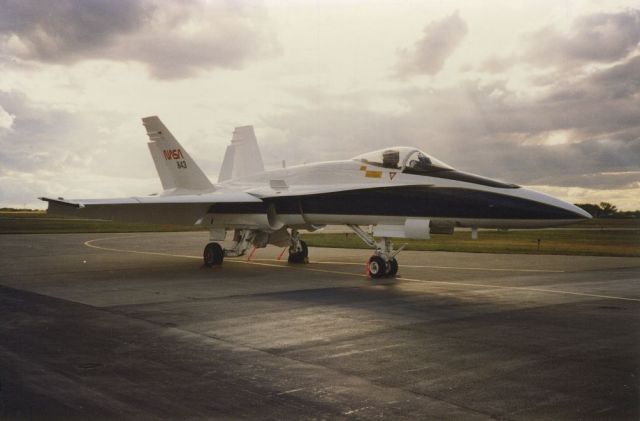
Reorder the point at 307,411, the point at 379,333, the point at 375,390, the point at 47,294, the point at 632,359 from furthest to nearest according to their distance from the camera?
1. the point at 47,294
2. the point at 379,333
3. the point at 632,359
4. the point at 375,390
5. the point at 307,411

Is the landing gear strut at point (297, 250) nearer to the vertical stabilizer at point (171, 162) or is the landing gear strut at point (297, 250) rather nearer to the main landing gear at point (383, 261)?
the vertical stabilizer at point (171, 162)

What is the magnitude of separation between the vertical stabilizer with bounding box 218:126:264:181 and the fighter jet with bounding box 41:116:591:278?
3.41m

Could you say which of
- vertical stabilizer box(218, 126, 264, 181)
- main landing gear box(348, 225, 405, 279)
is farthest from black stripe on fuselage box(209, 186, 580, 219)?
vertical stabilizer box(218, 126, 264, 181)

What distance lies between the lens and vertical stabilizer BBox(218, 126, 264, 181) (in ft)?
76.5

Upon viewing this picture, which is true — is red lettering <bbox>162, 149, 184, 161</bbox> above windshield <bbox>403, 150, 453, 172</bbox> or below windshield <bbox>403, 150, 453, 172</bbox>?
above

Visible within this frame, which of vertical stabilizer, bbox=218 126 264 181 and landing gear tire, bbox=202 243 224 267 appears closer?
landing gear tire, bbox=202 243 224 267

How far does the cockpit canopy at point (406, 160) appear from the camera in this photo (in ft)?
45.6

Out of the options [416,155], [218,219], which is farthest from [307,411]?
[218,219]

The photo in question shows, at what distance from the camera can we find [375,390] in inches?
207

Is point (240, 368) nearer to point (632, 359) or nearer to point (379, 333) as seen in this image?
point (379, 333)

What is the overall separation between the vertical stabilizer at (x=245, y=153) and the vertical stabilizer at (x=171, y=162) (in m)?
3.21

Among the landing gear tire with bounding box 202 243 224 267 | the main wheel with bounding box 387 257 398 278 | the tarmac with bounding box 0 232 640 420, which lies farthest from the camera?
the landing gear tire with bounding box 202 243 224 267

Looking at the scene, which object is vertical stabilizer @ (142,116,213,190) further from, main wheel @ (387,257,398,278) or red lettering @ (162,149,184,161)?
main wheel @ (387,257,398,278)

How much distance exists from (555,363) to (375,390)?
2.22m
